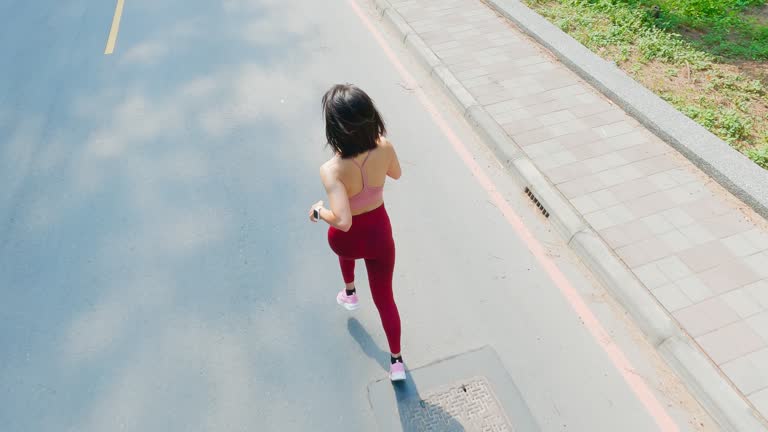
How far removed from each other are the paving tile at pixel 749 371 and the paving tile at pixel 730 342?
3cm

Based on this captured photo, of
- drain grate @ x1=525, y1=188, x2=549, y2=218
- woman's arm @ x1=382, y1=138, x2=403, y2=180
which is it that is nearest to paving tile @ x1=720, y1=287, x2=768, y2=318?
drain grate @ x1=525, y1=188, x2=549, y2=218

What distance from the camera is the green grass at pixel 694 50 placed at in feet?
16.6

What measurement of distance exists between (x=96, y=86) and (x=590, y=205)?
21.3 feet

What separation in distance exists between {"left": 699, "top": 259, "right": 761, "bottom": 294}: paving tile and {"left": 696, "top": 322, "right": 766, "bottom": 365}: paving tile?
34cm

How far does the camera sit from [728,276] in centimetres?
357

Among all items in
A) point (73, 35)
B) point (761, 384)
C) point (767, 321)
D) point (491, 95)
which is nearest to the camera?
point (761, 384)

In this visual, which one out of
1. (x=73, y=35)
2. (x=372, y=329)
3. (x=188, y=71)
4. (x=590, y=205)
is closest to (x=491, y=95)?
(x=590, y=205)

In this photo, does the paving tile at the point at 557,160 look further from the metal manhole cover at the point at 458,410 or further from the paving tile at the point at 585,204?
the metal manhole cover at the point at 458,410

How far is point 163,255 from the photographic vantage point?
407cm

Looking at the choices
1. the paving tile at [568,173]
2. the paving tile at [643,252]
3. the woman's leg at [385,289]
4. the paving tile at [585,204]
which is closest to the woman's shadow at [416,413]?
the woman's leg at [385,289]

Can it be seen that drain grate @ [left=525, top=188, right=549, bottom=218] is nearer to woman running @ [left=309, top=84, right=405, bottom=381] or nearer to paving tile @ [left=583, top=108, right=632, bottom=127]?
paving tile @ [left=583, top=108, right=632, bottom=127]

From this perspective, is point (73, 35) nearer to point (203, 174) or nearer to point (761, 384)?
point (203, 174)

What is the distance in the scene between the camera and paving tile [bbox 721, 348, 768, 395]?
297cm

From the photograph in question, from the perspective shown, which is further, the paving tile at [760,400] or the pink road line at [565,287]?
the pink road line at [565,287]
